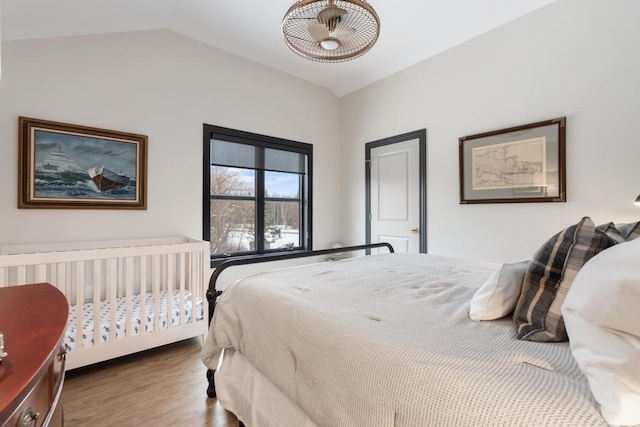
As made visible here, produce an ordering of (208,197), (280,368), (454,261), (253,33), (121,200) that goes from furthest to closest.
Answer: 1. (208,197)
2. (253,33)
3. (121,200)
4. (454,261)
5. (280,368)

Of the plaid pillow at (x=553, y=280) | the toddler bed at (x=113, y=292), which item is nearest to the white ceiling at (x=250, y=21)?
the toddler bed at (x=113, y=292)

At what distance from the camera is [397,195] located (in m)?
3.52

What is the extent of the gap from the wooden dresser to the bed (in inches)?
26.0

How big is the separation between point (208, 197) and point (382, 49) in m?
2.41

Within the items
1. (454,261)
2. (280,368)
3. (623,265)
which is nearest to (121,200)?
(280,368)

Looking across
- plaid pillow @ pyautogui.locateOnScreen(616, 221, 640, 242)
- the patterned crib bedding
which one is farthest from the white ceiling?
plaid pillow @ pyautogui.locateOnScreen(616, 221, 640, 242)

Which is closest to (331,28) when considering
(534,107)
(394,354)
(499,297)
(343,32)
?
(343,32)

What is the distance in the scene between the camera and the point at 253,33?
291 cm

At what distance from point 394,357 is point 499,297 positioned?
1.64 feet

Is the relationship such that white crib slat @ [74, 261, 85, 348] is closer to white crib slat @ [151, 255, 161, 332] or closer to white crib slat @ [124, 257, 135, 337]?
white crib slat @ [124, 257, 135, 337]

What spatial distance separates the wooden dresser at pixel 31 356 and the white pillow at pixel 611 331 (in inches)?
40.5

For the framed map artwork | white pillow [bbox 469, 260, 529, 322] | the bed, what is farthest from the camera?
the framed map artwork

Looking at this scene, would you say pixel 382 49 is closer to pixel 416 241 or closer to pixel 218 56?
pixel 218 56

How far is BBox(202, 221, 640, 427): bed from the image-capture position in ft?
2.06
